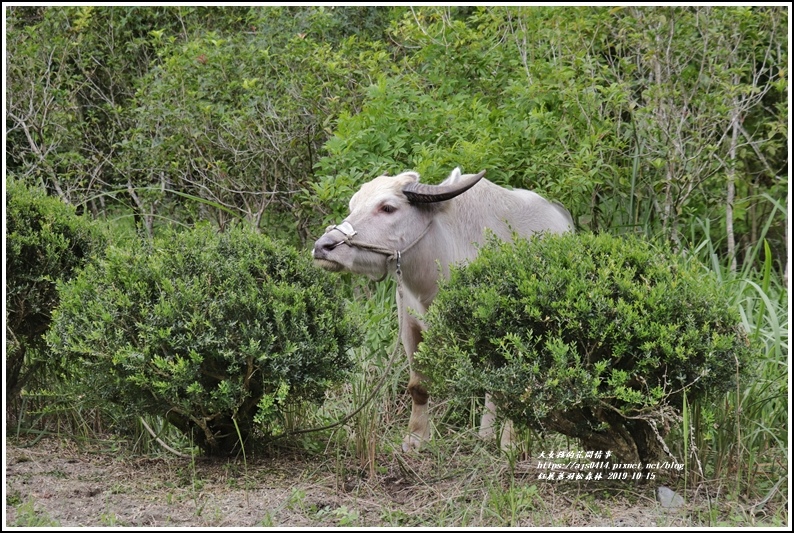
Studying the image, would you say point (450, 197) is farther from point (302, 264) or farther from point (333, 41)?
point (333, 41)

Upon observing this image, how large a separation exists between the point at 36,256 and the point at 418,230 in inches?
99.8

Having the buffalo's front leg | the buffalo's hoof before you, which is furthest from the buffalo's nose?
the buffalo's hoof

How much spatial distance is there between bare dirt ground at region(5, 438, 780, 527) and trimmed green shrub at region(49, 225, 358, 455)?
1.18ft

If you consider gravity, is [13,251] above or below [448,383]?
above

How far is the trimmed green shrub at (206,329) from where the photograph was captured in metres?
4.62

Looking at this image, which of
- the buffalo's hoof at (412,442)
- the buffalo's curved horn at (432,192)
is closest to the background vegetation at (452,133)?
the buffalo's hoof at (412,442)

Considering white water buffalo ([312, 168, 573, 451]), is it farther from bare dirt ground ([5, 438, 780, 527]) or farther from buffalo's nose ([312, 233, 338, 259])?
bare dirt ground ([5, 438, 780, 527])

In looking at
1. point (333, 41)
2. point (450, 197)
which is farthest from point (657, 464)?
point (333, 41)

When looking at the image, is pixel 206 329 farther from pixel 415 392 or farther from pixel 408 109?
pixel 408 109

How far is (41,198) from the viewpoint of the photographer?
594 centimetres

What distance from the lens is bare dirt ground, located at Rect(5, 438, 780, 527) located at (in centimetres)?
446

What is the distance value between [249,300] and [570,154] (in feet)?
10.3

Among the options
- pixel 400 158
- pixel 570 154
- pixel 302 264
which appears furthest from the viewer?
pixel 400 158

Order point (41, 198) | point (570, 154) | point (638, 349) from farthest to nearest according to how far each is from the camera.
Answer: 1. point (570, 154)
2. point (41, 198)
3. point (638, 349)
